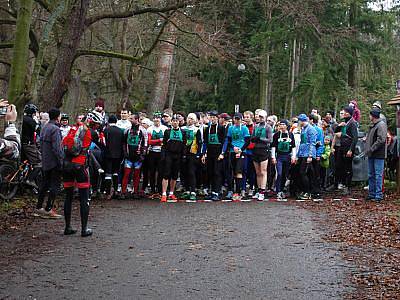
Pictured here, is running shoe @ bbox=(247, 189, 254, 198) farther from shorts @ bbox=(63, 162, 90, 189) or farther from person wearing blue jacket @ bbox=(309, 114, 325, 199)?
shorts @ bbox=(63, 162, 90, 189)

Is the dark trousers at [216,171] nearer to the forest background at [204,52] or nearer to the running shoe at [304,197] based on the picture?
the running shoe at [304,197]

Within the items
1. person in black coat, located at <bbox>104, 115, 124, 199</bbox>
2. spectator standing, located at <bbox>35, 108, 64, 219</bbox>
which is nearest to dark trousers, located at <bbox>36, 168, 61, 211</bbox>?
spectator standing, located at <bbox>35, 108, 64, 219</bbox>

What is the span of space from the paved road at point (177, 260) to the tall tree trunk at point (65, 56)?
4.83 meters

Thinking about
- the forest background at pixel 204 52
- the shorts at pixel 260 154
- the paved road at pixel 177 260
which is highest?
the forest background at pixel 204 52

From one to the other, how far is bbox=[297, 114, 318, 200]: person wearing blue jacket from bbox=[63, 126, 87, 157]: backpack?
636cm

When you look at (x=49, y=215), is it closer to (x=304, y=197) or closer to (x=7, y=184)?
(x=7, y=184)

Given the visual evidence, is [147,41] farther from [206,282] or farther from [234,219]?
[206,282]

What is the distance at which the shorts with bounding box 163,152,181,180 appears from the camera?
13.5 m

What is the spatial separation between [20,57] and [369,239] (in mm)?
8220

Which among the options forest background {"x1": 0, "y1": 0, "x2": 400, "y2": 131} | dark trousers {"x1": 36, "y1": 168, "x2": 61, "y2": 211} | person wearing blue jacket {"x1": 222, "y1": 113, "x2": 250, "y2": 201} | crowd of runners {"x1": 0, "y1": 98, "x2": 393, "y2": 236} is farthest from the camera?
forest background {"x1": 0, "y1": 0, "x2": 400, "y2": 131}

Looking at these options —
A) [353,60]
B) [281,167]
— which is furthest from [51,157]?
[353,60]

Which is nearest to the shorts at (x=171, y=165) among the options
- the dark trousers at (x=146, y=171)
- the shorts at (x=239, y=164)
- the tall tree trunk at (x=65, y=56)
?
the dark trousers at (x=146, y=171)

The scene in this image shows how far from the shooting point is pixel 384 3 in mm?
28500

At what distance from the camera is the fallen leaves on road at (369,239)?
6.76 meters
